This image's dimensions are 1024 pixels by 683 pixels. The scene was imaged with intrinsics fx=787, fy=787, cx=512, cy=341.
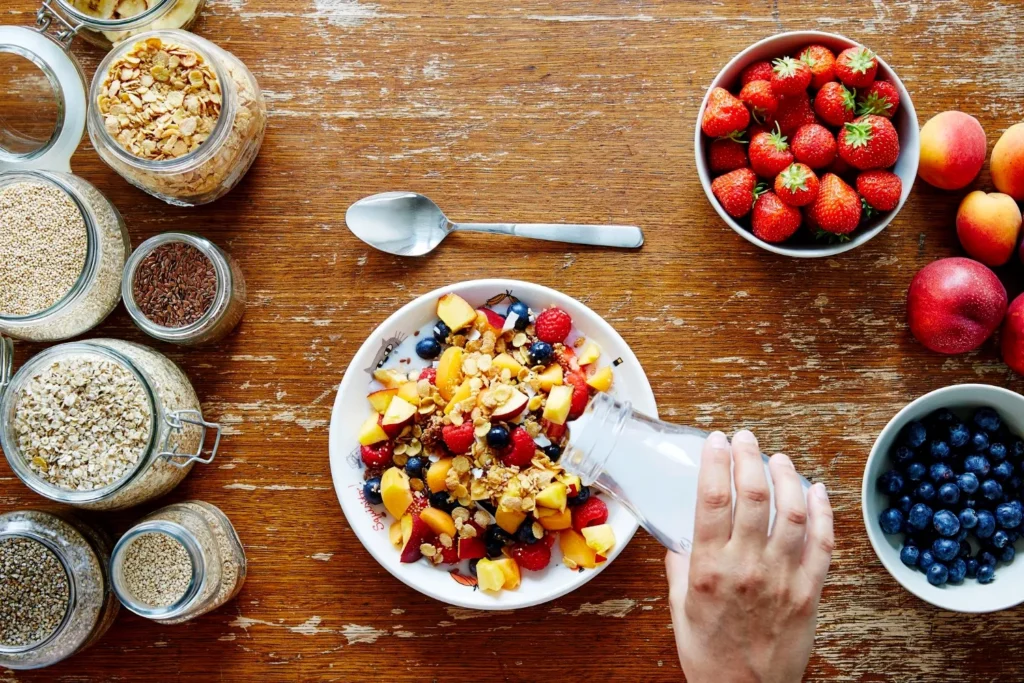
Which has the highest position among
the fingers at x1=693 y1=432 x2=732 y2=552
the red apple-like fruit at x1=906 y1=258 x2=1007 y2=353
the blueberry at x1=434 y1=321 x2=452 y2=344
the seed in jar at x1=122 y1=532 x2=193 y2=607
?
the red apple-like fruit at x1=906 y1=258 x2=1007 y2=353

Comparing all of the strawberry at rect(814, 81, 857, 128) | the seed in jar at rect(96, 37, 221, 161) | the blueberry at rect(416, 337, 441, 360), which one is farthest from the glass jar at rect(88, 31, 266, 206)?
the strawberry at rect(814, 81, 857, 128)

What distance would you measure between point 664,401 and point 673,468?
28cm

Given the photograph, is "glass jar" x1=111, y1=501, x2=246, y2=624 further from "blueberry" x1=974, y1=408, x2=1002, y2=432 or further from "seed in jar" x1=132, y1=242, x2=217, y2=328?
"blueberry" x1=974, y1=408, x2=1002, y2=432

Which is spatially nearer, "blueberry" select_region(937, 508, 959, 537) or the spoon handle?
"blueberry" select_region(937, 508, 959, 537)

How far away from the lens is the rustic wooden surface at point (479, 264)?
1.28 metres

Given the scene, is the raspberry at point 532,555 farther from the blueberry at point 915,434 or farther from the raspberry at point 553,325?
the blueberry at point 915,434

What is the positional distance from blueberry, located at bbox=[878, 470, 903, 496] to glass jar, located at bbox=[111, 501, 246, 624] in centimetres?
102

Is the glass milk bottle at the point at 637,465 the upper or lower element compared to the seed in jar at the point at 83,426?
upper

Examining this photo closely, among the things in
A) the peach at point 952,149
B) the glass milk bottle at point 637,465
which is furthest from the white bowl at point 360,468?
the peach at point 952,149

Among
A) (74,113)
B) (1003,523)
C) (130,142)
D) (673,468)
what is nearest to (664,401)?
(673,468)

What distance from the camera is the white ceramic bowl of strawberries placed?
1146 millimetres

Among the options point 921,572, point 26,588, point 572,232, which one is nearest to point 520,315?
point 572,232

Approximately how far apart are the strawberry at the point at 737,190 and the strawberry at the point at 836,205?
0.32 ft

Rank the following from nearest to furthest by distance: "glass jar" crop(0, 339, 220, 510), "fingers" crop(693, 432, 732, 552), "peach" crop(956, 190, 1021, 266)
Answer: "fingers" crop(693, 432, 732, 552), "glass jar" crop(0, 339, 220, 510), "peach" crop(956, 190, 1021, 266)
